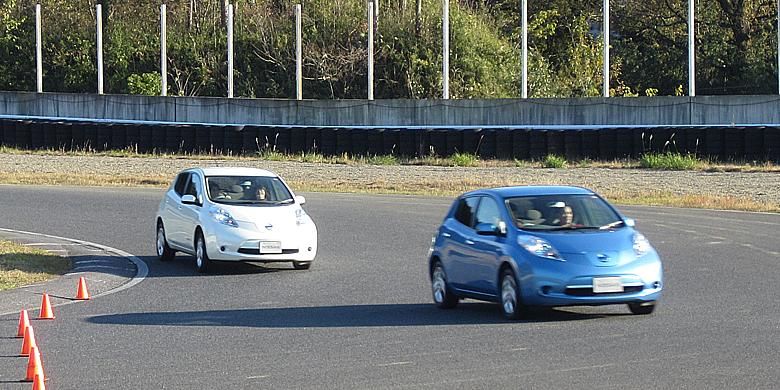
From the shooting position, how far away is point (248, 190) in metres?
21.4

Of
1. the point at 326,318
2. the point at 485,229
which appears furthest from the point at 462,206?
the point at 326,318

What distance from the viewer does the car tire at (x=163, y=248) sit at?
21906 millimetres

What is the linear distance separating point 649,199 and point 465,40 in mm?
22925

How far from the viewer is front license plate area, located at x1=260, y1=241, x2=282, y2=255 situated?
65.5 ft

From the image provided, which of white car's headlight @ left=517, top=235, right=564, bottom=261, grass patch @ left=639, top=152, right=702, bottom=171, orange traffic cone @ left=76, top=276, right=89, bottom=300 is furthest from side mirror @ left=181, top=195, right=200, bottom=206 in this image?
grass patch @ left=639, top=152, right=702, bottom=171

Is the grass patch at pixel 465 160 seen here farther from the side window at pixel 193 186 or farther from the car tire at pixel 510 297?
the car tire at pixel 510 297

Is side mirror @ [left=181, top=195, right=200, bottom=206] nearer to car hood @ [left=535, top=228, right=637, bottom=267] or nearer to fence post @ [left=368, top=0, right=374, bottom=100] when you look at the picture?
car hood @ [left=535, top=228, right=637, bottom=267]

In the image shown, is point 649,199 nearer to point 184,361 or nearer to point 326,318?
point 326,318

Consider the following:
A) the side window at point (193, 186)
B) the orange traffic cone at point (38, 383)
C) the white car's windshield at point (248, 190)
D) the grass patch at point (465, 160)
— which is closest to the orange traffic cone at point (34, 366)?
the orange traffic cone at point (38, 383)

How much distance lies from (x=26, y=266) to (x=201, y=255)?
102 inches

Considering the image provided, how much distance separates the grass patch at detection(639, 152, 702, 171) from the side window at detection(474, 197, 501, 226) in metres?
27.0

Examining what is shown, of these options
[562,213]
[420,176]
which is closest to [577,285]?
[562,213]

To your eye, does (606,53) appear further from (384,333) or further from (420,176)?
(384,333)

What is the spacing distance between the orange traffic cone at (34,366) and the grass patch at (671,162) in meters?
33.0
